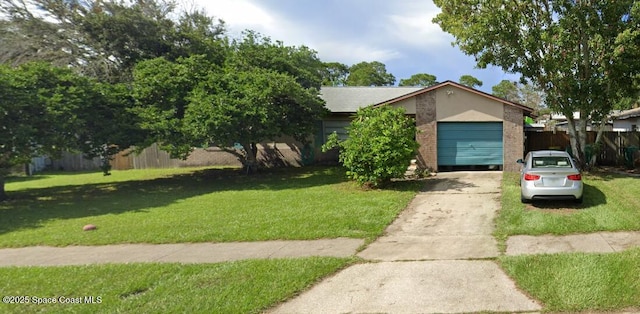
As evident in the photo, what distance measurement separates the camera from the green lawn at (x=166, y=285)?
4.09 m

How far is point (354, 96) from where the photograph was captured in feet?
71.6

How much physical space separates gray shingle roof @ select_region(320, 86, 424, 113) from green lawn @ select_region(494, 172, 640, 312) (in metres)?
12.0

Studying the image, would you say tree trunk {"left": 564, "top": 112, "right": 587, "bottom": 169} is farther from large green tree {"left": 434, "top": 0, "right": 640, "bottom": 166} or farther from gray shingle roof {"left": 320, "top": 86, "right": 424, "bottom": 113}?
→ gray shingle roof {"left": 320, "top": 86, "right": 424, "bottom": 113}

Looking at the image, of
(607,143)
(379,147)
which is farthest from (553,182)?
(607,143)

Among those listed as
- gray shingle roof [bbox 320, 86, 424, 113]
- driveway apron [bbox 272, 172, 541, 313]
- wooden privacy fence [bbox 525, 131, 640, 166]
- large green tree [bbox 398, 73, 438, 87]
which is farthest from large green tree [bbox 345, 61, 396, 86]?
driveway apron [bbox 272, 172, 541, 313]

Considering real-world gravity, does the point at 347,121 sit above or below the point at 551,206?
above

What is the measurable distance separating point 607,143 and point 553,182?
10.9 m

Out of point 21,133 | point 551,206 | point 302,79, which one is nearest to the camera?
point 551,206

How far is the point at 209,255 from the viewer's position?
6.00 m

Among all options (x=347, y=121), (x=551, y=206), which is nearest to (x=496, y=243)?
(x=551, y=206)

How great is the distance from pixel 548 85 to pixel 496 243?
9.69m

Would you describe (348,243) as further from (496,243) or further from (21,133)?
(21,133)

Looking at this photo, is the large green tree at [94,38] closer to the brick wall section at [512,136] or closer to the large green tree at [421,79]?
the brick wall section at [512,136]

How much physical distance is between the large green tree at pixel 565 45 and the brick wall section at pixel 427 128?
2.54 meters
